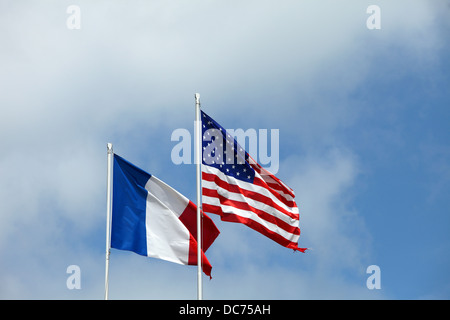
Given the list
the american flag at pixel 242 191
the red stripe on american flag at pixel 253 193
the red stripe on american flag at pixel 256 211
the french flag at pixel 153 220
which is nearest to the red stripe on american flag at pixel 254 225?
the american flag at pixel 242 191

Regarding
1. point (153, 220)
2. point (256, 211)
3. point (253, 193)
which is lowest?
point (153, 220)

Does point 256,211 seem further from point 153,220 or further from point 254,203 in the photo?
point 153,220

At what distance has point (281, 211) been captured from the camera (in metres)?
34.2

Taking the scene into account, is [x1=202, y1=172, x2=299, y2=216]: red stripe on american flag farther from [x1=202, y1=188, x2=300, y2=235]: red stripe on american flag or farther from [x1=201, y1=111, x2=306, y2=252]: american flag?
[x1=202, y1=188, x2=300, y2=235]: red stripe on american flag

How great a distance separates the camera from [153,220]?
3372 centimetres

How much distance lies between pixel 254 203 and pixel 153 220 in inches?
175

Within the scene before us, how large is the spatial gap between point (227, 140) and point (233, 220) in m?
3.48

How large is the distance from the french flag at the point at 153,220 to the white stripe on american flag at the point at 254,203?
59.1 inches

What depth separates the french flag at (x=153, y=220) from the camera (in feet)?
109

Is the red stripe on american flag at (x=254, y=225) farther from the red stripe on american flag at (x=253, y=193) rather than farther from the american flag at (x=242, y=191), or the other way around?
the red stripe on american flag at (x=253, y=193)

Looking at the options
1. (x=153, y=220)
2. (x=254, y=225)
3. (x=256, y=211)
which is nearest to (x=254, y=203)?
(x=256, y=211)
